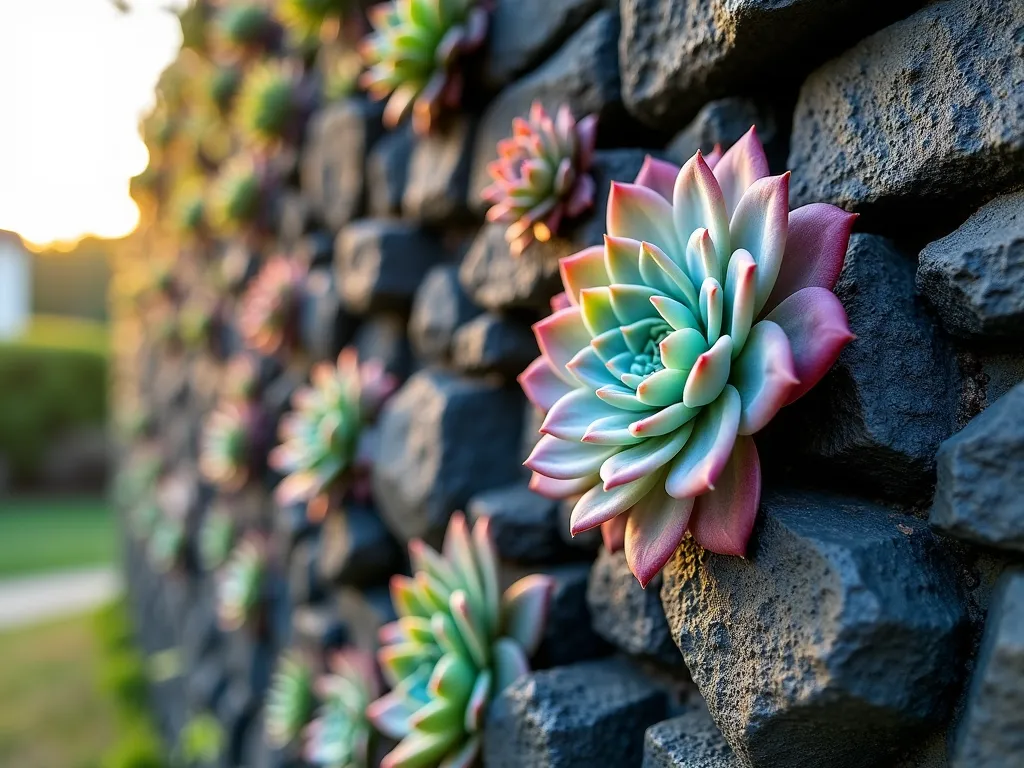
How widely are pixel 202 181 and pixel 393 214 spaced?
59.0 inches

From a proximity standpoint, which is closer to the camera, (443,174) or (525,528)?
(525,528)

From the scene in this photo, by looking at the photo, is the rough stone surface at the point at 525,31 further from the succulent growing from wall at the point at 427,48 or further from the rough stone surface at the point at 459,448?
the rough stone surface at the point at 459,448

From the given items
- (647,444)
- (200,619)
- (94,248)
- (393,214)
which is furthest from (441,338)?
(94,248)

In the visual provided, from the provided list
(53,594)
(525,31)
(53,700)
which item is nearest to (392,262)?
(525,31)

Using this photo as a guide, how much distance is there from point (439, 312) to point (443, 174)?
0.19m

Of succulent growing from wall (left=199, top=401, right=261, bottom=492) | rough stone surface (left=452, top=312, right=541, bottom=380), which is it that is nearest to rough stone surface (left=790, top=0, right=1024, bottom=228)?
rough stone surface (left=452, top=312, right=541, bottom=380)

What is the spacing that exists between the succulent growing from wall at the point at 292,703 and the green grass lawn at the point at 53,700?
4.71 ft

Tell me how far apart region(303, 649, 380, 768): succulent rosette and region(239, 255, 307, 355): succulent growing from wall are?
0.63 meters

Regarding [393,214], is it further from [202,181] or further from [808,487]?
[202,181]

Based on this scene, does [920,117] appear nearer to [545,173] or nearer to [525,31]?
[545,173]

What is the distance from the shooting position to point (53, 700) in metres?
2.98

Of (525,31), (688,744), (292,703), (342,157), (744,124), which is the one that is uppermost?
(342,157)

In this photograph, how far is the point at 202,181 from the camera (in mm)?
2479

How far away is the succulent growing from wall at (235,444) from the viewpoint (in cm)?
172
